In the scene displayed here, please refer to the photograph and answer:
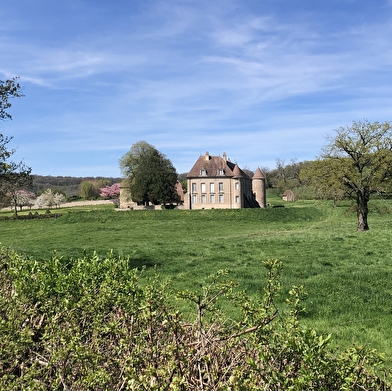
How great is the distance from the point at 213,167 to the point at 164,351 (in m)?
69.1

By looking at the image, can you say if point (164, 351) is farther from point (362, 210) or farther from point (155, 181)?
point (155, 181)

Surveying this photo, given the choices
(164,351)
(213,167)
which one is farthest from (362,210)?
(213,167)

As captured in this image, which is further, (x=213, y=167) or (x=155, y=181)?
(x=213, y=167)

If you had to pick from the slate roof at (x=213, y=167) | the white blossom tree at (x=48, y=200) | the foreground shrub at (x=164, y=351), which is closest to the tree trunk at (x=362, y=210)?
the foreground shrub at (x=164, y=351)

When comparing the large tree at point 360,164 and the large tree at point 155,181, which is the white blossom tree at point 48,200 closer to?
the large tree at point 155,181

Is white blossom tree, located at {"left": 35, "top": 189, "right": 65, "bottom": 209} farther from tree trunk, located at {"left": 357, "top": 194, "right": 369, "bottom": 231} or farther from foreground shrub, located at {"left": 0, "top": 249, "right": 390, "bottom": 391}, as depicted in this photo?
foreground shrub, located at {"left": 0, "top": 249, "right": 390, "bottom": 391}

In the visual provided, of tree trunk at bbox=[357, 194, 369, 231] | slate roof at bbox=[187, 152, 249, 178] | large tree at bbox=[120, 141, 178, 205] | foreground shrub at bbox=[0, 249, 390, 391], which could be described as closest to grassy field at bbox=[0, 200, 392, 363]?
foreground shrub at bbox=[0, 249, 390, 391]

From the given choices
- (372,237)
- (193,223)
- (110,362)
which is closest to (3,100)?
(110,362)

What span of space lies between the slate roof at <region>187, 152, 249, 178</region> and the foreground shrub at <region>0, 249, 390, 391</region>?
66.1 metres

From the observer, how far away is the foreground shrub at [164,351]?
8.13 ft

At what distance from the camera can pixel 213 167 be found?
71500mm

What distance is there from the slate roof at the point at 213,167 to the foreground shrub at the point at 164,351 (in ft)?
217

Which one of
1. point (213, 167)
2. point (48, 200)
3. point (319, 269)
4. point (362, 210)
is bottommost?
point (319, 269)

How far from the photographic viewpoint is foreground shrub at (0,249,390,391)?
2.48 m
